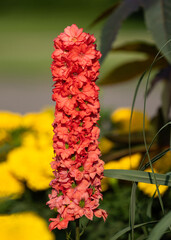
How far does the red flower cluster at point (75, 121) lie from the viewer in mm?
830

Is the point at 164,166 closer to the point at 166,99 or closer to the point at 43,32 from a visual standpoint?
the point at 166,99

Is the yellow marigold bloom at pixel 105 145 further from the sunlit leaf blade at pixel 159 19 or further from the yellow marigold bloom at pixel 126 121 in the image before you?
the sunlit leaf blade at pixel 159 19

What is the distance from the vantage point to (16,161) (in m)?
1.56

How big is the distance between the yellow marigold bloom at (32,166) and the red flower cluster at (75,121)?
65 centimetres

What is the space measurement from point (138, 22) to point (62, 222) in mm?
8917

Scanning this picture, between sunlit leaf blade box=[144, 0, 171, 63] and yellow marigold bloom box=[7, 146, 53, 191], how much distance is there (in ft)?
1.65

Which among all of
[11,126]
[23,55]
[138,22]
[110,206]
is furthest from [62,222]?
[138,22]

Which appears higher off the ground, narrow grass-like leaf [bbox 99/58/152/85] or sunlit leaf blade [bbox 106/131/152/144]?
narrow grass-like leaf [bbox 99/58/152/85]

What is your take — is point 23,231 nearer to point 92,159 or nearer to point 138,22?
point 92,159

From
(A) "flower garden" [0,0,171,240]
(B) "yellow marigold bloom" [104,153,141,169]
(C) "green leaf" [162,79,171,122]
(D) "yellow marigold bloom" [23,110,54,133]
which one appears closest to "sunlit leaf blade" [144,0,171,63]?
(A) "flower garden" [0,0,171,240]

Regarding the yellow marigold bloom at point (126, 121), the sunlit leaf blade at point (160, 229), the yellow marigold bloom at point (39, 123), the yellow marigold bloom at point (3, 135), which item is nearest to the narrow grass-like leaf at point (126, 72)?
the yellow marigold bloom at point (126, 121)

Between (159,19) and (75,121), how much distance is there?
73 centimetres

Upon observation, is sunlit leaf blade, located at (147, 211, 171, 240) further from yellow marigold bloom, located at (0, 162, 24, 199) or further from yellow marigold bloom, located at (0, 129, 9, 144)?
yellow marigold bloom, located at (0, 129, 9, 144)

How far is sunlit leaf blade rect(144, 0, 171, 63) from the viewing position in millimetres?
1399
